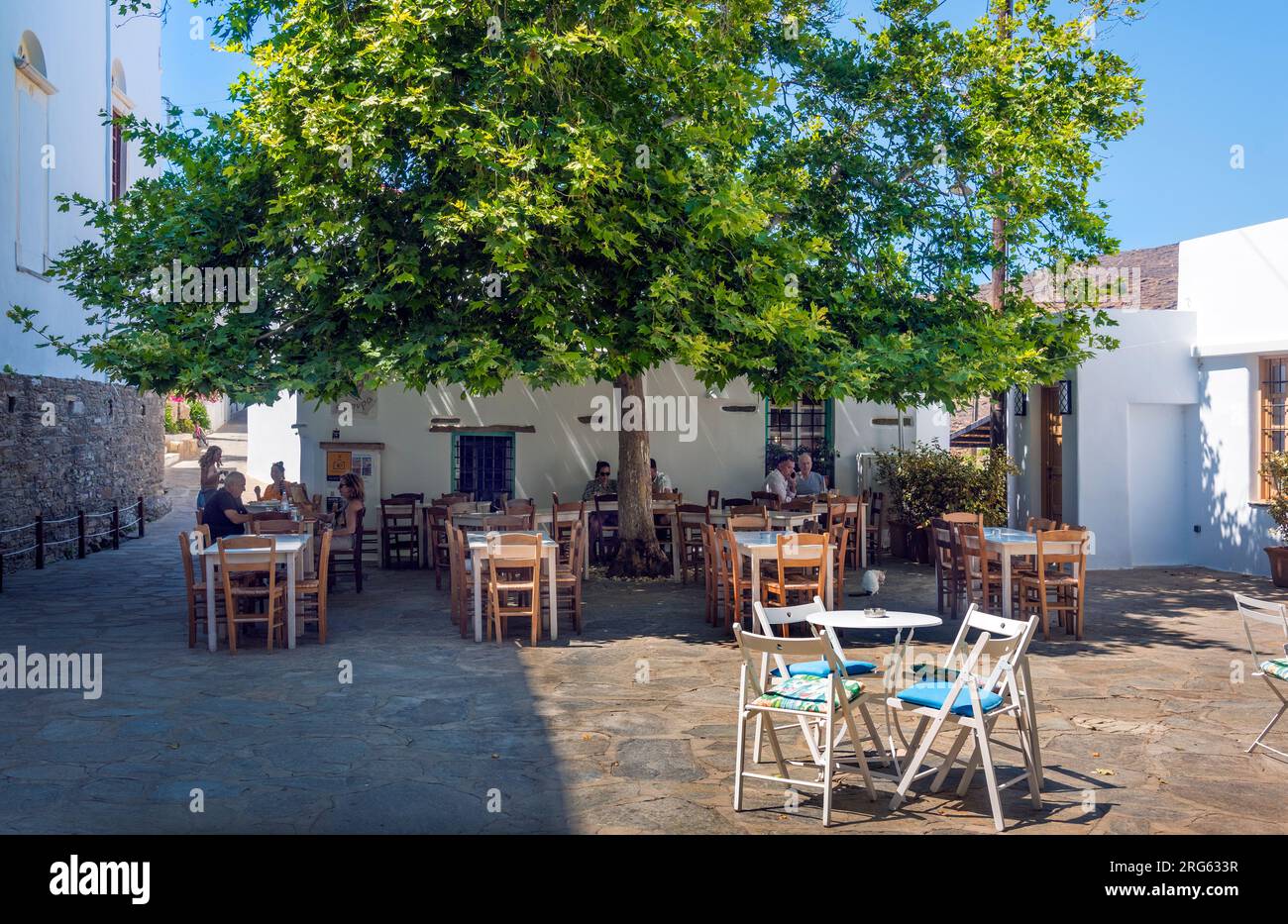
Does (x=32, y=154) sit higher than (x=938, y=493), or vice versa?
(x=32, y=154)

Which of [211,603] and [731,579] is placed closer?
[211,603]

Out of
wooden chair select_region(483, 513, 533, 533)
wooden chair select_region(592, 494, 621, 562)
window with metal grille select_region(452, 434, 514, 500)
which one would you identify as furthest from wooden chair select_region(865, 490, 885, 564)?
wooden chair select_region(483, 513, 533, 533)

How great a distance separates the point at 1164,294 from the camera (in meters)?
26.1

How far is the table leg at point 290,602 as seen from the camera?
29.7ft

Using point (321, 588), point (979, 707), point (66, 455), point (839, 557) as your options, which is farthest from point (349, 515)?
point (979, 707)

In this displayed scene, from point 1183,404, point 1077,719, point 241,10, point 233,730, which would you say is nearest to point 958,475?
point 1183,404

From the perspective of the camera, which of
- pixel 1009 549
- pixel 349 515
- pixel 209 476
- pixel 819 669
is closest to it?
pixel 819 669

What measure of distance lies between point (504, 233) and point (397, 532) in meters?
6.60

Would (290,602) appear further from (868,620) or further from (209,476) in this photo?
(868,620)

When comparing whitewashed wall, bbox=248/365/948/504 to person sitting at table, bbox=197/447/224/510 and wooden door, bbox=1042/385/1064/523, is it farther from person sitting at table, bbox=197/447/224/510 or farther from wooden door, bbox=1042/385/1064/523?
wooden door, bbox=1042/385/1064/523

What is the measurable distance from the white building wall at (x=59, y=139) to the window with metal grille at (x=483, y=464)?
5.16 m

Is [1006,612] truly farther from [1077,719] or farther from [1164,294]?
[1164,294]

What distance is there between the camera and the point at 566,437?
1681 centimetres
